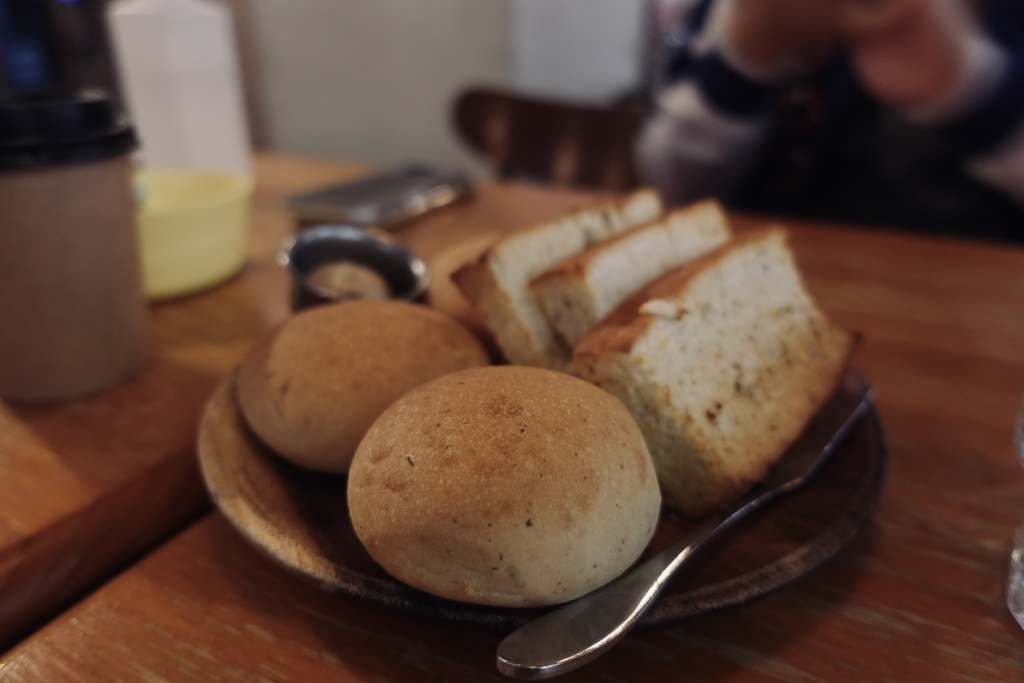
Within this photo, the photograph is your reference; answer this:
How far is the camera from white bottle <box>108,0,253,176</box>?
49.1 inches

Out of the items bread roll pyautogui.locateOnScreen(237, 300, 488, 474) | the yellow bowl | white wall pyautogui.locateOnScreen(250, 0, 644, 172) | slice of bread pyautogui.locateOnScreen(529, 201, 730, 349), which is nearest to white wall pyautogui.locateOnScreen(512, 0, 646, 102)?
white wall pyautogui.locateOnScreen(250, 0, 644, 172)

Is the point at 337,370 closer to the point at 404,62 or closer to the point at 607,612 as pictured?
the point at 607,612

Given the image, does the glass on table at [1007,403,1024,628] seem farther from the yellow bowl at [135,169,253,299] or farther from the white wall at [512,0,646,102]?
the white wall at [512,0,646,102]

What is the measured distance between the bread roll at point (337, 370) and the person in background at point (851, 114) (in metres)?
1.17

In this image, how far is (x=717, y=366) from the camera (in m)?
0.53

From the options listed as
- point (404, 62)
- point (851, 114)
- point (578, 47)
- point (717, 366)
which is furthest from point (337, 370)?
point (578, 47)

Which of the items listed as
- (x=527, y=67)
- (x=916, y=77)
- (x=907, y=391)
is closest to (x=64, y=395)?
(x=907, y=391)

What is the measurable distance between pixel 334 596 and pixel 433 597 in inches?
3.5

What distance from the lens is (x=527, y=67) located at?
105 inches

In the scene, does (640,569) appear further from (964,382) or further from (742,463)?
(964,382)

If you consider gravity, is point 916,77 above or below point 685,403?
above

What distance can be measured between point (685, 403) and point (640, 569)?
5.7 inches

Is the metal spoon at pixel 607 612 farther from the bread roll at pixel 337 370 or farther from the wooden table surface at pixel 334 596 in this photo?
the bread roll at pixel 337 370

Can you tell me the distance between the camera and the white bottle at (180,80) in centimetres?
125
